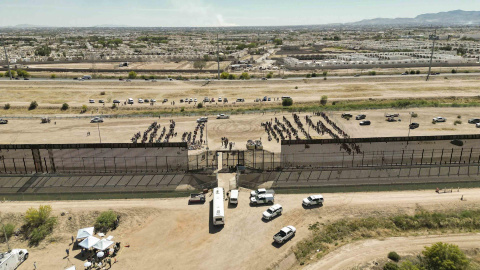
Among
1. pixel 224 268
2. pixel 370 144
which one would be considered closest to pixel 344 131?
pixel 370 144

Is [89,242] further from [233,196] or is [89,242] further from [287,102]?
[287,102]

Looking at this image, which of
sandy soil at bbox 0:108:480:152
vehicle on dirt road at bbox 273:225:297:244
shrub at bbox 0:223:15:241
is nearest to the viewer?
vehicle on dirt road at bbox 273:225:297:244

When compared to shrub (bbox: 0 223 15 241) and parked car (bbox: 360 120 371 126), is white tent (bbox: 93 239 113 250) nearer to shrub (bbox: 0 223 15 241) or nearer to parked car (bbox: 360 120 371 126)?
shrub (bbox: 0 223 15 241)

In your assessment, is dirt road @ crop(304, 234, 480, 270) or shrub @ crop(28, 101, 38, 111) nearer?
dirt road @ crop(304, 234, 480, 270)

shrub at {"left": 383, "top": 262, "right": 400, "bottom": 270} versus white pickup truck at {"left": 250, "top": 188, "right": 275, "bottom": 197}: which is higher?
white pickup truck at {"left": 250, "top": 188, "right": 275, "bottom": 197}

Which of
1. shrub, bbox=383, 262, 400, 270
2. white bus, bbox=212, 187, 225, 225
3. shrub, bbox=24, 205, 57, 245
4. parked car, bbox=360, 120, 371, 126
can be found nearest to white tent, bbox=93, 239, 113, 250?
shrub, bbox=24, 205, 57, 245

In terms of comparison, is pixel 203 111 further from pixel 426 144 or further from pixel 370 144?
pixel 426 144

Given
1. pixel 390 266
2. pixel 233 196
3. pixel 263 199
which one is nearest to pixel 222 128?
pixel 233 196
